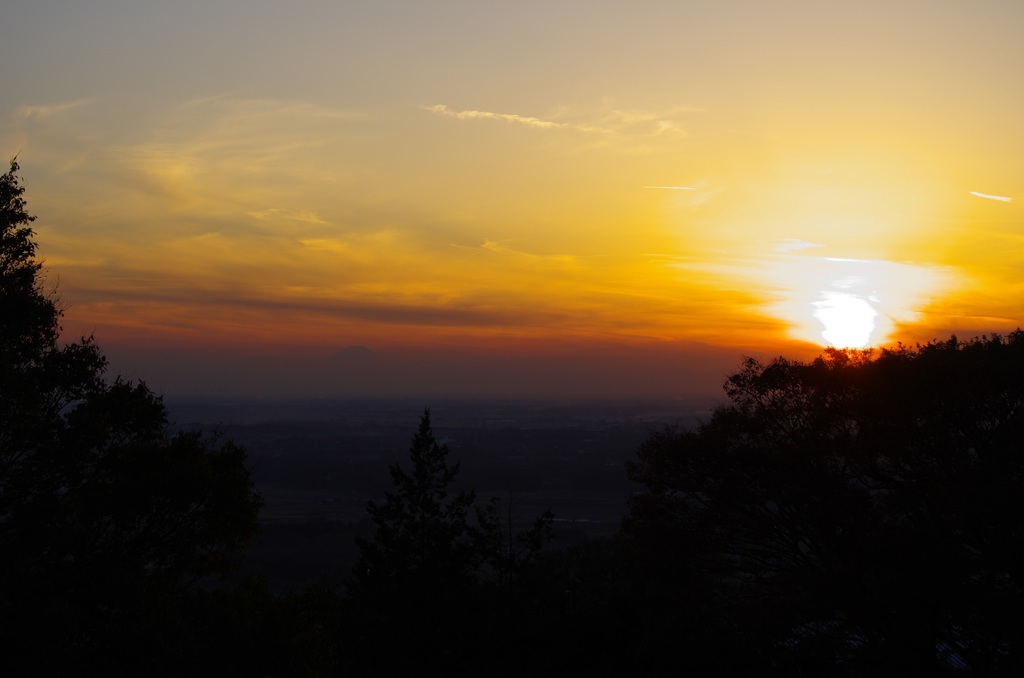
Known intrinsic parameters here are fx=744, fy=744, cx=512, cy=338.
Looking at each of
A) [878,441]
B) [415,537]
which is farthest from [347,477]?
[878,441]

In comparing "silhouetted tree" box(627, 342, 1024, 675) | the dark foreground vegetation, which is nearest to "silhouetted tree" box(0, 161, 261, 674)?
the dark foreground vegetation

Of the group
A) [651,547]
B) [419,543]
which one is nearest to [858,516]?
[651,547]

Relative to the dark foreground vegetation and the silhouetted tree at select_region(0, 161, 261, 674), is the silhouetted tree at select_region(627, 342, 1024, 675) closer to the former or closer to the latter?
the dark foreground vegetation

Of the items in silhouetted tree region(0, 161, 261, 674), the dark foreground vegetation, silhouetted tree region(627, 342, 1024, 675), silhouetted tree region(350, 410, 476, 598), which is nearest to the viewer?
silhouetted tree region(0, 161, 261, 674)

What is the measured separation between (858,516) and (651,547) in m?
4.15

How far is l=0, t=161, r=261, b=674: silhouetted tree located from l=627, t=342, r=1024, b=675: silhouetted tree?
9028 millimetres

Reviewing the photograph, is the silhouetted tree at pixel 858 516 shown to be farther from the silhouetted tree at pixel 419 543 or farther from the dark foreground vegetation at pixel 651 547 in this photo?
the silhouetted tree at pixel 419 543

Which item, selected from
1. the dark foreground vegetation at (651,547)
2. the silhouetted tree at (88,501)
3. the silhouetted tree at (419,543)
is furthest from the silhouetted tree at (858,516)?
the silhouetted tree at (88,501)

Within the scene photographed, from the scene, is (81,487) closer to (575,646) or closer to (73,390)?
(73,390)

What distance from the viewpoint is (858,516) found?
13734 mm

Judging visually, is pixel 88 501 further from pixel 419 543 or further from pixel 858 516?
pixel 858 516

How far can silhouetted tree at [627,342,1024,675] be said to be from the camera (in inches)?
484

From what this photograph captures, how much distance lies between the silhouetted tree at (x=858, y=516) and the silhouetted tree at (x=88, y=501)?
29.6ft

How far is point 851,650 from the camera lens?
44.1ft
